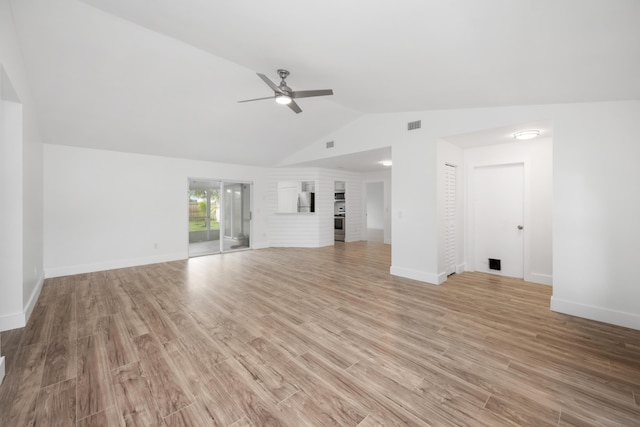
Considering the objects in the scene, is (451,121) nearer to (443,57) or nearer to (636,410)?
(443,57)

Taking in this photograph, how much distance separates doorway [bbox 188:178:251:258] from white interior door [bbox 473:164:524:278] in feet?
20.7

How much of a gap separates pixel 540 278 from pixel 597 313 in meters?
1.49

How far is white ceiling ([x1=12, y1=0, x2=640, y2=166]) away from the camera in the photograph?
1874 millimetres

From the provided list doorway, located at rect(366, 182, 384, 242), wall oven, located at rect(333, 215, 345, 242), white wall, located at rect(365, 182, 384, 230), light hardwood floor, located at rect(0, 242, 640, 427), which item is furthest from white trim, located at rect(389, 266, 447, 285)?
white wall, located at rect(365, 182, 384, 230)

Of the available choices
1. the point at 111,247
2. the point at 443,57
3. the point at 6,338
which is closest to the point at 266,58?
the point at 443,57

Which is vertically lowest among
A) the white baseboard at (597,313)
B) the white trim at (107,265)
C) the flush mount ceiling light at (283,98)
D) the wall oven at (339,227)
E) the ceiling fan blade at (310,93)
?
the white baseboard at (597,313)

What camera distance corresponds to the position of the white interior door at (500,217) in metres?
4.64

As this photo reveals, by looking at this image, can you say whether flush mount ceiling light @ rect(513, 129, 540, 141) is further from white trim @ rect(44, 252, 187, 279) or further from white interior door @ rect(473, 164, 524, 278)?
white trim @ rect(44, 252, 187, 279)

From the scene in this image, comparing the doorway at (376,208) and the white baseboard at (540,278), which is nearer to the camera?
the white baseboard at (540,278)

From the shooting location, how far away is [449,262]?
4.78 m

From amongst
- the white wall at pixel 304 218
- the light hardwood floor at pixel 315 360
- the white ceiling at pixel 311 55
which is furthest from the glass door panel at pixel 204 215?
the light hardwood floor at pixel 315 360

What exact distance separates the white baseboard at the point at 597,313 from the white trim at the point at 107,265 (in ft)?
24.6

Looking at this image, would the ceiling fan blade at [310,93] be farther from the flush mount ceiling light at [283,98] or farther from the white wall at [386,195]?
the white wall at [386,195]

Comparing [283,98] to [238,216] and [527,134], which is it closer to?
[527,134]
